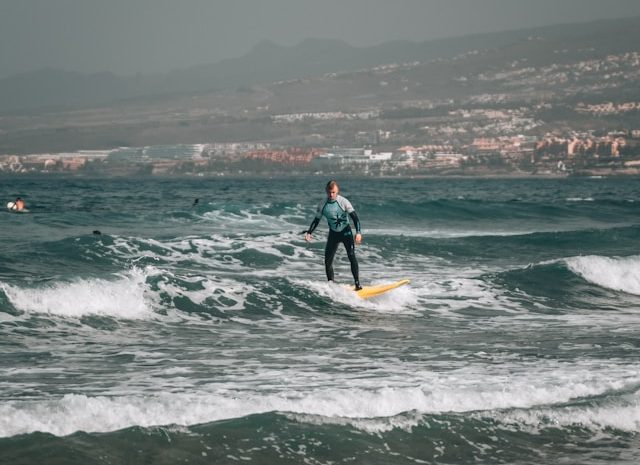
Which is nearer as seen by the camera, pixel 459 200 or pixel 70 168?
pixel 459 200

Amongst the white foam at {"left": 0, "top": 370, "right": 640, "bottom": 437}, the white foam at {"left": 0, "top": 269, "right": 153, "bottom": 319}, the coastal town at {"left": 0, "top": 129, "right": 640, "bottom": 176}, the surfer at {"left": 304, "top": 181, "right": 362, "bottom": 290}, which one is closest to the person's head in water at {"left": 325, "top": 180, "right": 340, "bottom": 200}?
the surfer at {"left": 304, "top": 181, "right": 362, "bottom": 290}

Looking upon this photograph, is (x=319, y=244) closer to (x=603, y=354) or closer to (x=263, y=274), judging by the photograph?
(x=263, y=274)

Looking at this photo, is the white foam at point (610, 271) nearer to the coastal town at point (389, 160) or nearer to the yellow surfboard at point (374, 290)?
the yellow surfboard at point (374, 290)

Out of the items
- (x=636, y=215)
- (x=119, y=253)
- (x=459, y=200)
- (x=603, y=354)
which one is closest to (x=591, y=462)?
(x=603, y=354)

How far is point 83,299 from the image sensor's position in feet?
53.6

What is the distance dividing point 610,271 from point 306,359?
11330 millimetres

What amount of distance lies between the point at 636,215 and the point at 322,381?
41.6 meters

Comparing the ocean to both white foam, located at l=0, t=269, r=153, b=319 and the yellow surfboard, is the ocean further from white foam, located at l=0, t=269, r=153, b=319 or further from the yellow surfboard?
the yellow surfboard

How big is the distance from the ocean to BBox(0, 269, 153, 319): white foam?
0.12 feet

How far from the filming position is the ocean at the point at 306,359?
9.28 m

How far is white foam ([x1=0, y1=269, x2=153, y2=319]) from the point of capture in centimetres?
1598

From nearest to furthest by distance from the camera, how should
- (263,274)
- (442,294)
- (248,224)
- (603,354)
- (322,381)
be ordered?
1. (322,381)
2. (603,354)
3. (442,294)
4. (263,274)
5. (248,224)

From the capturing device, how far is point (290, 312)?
17.2 meters

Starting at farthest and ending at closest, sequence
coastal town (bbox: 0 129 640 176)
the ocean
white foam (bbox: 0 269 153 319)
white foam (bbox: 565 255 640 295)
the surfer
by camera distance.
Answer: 1. coastal town (bbox: 0 129 640 176)
2. white foam (bbox: 565 255 640 295)
3. the surfer
4. white foam (bbox: 0 269 153 319)
5. the ocean
